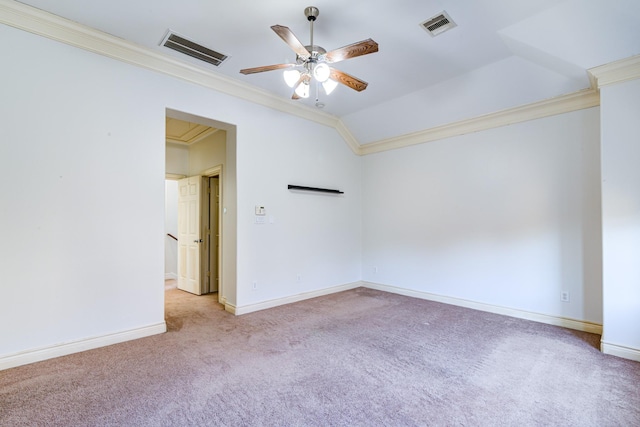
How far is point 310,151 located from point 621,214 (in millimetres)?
3912

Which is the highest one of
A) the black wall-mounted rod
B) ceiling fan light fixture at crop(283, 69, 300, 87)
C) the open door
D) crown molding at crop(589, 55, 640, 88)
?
crown molding at crop(589, 55, 640, 88)

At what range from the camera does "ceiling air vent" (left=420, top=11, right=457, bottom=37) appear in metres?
2.76

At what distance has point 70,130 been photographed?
2889mm

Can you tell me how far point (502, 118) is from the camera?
4137mm

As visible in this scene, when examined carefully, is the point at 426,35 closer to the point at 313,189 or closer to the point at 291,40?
the point at 291,40

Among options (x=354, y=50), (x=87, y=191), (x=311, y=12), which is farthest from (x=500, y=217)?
(x=87, y=191)

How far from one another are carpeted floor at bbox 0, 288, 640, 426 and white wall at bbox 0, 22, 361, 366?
17.6 inches

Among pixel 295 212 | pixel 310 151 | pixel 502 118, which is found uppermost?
pixel 502 118

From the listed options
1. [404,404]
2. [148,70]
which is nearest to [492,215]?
[404,404]

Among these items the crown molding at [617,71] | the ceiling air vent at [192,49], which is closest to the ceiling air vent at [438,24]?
the crown molding at [617,71]

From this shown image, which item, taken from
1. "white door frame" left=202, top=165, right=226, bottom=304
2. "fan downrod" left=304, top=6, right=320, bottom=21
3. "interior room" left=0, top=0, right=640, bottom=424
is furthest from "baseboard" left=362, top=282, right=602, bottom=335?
"fan downrod" left=304, top=6, right=320, bottom=21

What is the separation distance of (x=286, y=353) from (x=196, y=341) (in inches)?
40.7

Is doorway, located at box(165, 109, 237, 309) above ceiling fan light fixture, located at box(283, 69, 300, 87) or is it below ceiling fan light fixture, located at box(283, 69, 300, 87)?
below

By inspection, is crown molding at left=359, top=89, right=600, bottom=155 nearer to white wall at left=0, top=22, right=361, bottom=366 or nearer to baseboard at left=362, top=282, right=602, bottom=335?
baseboard at left=362, top=282, right=602, bottom=335
